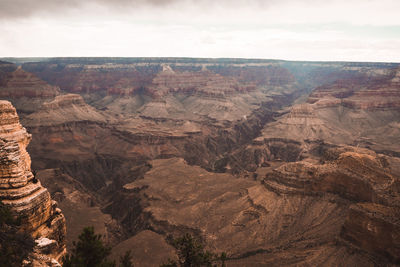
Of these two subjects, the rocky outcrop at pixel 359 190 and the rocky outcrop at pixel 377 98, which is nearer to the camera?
the rocky outcrop at pixel 359 190

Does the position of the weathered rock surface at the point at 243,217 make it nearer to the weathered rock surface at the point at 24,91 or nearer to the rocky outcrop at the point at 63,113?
the rocky outcrop at the point at 63,113

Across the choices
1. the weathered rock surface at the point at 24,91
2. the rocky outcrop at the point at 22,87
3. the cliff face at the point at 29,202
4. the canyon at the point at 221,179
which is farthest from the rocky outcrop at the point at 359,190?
the rocky outcrop at the point at 22,87

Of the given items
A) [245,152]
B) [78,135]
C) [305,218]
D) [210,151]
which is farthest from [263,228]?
[78,135]

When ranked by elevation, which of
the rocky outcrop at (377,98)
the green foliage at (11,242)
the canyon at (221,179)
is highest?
the green foliage at (11,242)

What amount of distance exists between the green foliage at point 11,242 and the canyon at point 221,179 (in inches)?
92.1


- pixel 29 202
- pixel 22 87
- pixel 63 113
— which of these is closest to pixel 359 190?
pixel 29 202

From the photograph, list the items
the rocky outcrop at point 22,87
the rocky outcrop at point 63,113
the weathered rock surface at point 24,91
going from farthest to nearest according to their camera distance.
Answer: the rocky outcrop at point 22,87 < the weathered rock surface at point 24,91 < the rocky outcrop at point 63,113

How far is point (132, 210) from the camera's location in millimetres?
63688

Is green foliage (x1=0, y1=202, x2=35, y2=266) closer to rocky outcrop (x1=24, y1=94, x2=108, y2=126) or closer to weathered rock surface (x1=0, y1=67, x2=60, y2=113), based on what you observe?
rocky outcrop (x1=24, y1=94, x2=108, y2=126)

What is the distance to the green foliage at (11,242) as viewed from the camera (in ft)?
59.4

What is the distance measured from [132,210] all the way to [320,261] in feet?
132

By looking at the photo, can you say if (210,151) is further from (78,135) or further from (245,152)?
(78,135)

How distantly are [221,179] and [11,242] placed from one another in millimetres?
53544

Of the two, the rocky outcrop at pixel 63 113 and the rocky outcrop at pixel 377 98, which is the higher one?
the rocky outcrop at pixel 377 98
